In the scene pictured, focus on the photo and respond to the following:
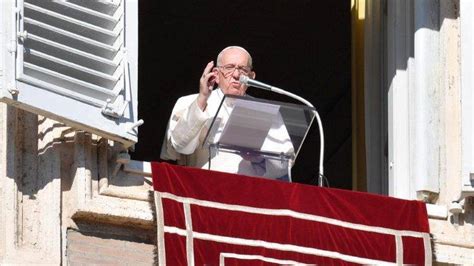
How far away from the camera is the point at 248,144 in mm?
12867

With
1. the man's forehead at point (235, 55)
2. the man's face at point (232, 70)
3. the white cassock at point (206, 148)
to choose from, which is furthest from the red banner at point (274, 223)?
the man's forehead at point (235, 55)

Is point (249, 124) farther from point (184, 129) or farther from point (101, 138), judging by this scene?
point (101, 138)

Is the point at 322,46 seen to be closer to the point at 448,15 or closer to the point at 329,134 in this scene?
the point at 329,134

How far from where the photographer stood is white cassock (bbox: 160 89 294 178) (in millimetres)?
12922

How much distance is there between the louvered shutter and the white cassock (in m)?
0.40

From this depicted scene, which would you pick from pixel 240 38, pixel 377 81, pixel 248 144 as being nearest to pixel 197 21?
pixel 240 38

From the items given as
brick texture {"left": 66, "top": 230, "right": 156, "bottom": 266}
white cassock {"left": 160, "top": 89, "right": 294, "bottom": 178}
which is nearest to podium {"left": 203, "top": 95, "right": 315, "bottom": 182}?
white cassock {"left": 160, "top": 89, "right": 294, "bottom": 178}

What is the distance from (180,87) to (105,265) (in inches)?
219

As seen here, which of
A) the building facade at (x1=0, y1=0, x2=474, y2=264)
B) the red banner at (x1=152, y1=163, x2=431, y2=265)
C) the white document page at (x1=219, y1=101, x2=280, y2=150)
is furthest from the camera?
the white document page at (x1=219, y1=101, x2=280, y2=150)

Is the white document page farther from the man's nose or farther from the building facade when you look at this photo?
the man's nose

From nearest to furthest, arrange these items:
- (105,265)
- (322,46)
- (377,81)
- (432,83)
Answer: (105,265) → (432,83) → (377,81) → (322,46)

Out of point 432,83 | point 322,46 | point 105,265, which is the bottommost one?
point 105,265

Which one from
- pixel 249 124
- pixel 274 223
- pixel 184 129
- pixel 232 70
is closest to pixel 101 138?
pixel 184 129

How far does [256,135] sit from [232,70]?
0.59 metres
